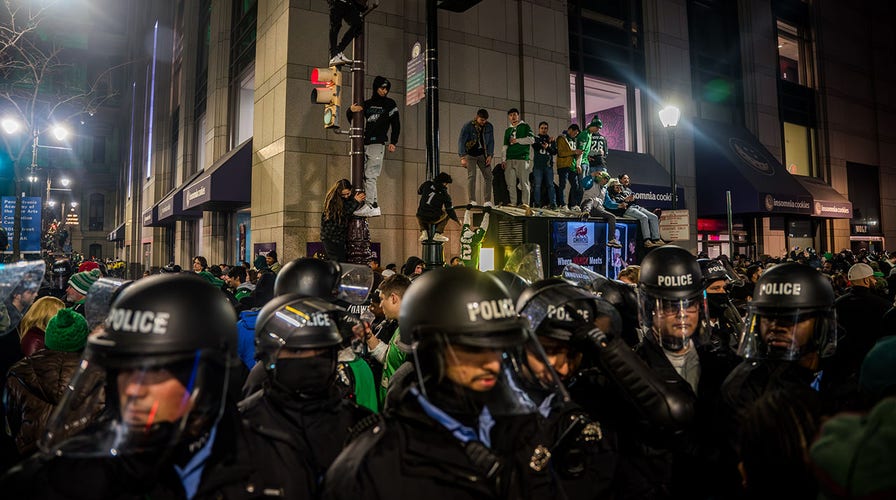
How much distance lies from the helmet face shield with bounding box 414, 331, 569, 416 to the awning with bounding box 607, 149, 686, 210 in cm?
1535

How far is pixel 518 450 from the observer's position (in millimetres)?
1933

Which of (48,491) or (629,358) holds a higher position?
(629,358)

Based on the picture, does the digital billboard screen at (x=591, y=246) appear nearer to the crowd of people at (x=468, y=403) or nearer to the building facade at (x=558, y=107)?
the building facade at (x=558, y=107)

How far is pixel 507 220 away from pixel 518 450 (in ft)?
33.5

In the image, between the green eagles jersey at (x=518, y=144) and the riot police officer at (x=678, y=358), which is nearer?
the riot police officer at (x=678, y=358)

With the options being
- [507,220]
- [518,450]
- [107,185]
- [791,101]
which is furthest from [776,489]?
[107,185]

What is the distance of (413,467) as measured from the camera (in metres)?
1.72

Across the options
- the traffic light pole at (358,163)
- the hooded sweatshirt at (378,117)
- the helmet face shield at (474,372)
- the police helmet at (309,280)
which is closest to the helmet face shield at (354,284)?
the police helmet at (309,280)

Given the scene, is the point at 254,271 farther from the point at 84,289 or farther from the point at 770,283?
the point at 770,283

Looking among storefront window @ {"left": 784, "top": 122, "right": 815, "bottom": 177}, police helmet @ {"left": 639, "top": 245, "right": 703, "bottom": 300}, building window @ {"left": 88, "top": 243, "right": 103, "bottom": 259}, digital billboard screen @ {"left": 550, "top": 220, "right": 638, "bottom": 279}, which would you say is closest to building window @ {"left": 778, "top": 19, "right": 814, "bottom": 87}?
storefront window @ {"left": 784, "top": 122, "right": 815, "bottom": 177}

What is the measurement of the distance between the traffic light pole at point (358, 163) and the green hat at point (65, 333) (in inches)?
147

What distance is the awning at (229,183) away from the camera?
13109mm

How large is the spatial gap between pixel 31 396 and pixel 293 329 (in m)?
1.99

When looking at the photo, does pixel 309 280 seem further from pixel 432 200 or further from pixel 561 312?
pixel 432 200
